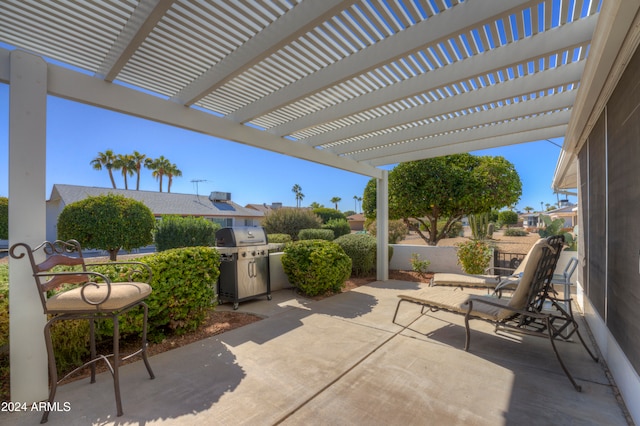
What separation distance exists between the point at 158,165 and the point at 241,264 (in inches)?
1393

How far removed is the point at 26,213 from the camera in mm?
2555

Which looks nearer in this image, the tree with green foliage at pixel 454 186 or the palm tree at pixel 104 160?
the tree with green foliage at pixel 454 186

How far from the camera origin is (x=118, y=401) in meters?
2.37

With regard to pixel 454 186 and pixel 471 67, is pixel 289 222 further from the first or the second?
pixel 471 67

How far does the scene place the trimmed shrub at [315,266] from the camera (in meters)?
5.87

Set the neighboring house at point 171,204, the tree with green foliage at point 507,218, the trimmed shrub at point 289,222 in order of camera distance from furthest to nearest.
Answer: the tree with green foliage at point 507,218, the neighboring house at point 171,204, the trimmed shrub at point 289,222

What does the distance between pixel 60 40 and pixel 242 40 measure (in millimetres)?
1643

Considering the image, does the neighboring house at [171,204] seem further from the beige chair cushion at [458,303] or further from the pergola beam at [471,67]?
the beige chair cushion at [458,303]

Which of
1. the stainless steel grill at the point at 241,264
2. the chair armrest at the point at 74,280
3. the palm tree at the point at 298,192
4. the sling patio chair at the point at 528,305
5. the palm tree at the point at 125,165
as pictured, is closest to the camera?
the chair armrest at the point at 74,280

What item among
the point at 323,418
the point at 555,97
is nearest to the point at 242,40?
the point at 323,418

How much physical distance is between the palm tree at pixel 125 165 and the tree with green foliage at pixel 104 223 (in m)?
25.3

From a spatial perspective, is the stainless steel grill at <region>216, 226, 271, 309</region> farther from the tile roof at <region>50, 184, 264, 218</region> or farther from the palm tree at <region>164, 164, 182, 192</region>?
the palm tree at <region>164, 164, 182, 192</region>

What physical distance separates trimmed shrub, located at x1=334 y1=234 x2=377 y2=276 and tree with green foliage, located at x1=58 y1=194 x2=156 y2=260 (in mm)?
7026

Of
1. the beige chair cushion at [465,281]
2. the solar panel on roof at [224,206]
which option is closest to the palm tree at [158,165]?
the solar panel on roof at [224,206]
